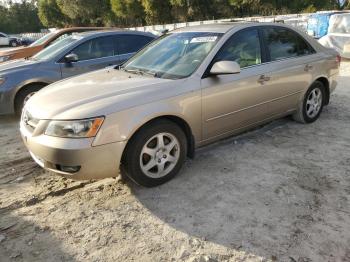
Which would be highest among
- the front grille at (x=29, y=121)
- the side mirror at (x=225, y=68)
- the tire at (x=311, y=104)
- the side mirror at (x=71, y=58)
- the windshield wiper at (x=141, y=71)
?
the side mirror at (x=225, y=68)

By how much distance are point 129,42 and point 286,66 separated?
3965 mm

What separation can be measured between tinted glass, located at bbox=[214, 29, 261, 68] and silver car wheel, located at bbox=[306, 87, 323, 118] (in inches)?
57.9

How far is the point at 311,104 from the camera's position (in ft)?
18.8

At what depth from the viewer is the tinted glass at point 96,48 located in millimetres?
7273

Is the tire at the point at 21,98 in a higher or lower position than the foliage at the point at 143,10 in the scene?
lower

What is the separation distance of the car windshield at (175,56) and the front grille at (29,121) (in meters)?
1.34

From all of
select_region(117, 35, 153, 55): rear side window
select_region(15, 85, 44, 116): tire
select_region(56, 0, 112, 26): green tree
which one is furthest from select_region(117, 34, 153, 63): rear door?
select_region(56, 0, 112, 26): green tree

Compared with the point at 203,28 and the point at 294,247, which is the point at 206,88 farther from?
the point at 294,247

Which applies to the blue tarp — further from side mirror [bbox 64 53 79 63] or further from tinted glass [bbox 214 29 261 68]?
tinted glass [bbox 214 29 261 68]

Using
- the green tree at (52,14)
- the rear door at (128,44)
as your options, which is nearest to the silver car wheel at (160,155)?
the rear door at (128,44)

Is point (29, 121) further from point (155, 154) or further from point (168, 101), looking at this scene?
point (168, 101)

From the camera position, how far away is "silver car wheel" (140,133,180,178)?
3.74 metres

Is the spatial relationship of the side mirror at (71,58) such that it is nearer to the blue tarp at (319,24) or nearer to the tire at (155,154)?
the tire at (155,154)

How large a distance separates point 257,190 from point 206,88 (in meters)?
1.21
